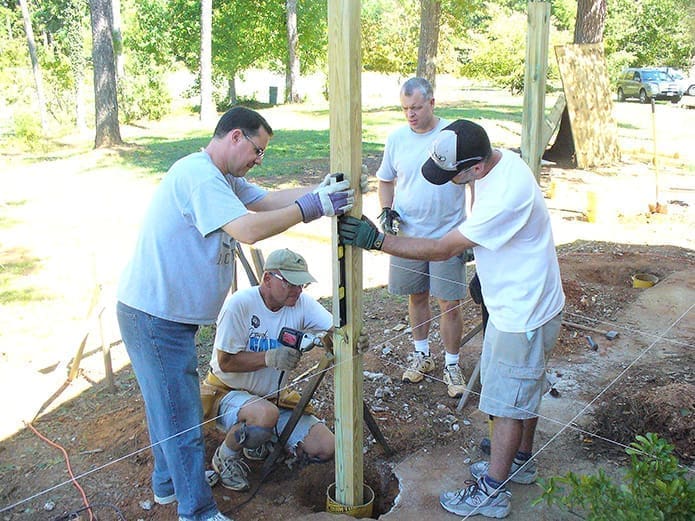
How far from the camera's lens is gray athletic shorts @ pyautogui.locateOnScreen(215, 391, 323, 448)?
3344 mm

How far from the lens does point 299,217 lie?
261 cm

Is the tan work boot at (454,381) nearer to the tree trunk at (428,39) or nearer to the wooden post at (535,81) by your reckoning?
the wooden post at (535,81)

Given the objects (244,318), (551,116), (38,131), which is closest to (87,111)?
(38,131)

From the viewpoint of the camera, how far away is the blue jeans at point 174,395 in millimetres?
2814

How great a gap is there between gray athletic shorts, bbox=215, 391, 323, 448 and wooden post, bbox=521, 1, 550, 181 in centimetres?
235

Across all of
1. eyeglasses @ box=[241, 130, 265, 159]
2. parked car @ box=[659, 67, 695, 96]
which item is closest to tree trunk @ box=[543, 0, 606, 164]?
eyeglasses @ box=[241, 130, 265, 159]

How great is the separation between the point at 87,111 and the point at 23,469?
2139 centimetres

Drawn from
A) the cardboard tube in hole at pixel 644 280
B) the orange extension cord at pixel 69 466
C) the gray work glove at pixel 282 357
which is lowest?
the orange extension cord at pixel 69 466

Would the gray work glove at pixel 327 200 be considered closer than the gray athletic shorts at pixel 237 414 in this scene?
Yes

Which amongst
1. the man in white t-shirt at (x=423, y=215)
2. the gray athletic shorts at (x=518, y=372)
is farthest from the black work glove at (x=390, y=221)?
the gray athletic shorts at (x=518, y=372)

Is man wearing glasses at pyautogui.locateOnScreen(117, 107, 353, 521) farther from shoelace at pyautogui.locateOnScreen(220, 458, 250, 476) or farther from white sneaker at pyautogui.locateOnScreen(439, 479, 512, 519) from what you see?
white sneaker at pyautogui.locateOnScreen(439, 479, 512, 519)

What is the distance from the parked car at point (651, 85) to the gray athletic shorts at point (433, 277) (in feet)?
72.3

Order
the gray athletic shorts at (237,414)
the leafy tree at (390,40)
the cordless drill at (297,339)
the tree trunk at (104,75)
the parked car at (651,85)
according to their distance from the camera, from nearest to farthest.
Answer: the cordless drill at (297,339) → the gray athletic shorts at (237,414) → the tree trunk at (104,75) → the parked car at (651,85) → the leafy tree at (390,40)

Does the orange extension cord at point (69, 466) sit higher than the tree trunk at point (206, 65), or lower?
lower
